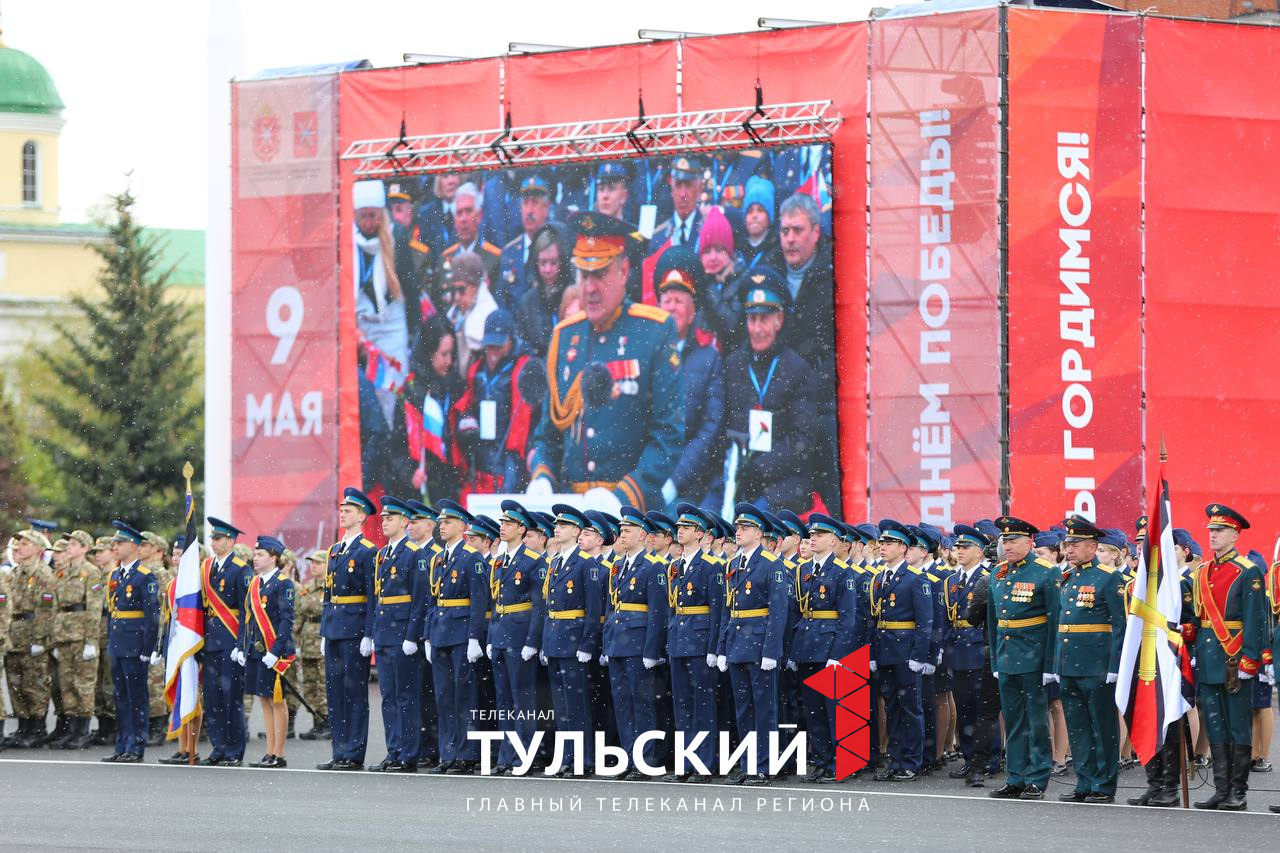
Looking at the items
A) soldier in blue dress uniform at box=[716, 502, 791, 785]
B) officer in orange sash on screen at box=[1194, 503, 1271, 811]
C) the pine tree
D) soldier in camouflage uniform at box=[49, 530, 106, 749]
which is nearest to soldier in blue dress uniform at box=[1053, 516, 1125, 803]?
officer in orange sash on screen at box=[1194, 503, 1271, 811]

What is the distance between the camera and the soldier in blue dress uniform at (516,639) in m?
14.7

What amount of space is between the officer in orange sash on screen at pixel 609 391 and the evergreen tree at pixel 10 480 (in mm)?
22376

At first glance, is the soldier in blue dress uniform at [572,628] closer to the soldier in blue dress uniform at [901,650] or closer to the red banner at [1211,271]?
the soldier in blue dress uniform at [901,650]

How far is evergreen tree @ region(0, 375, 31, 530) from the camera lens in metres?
43.0

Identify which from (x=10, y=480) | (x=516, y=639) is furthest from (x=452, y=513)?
(x=10, y=480)

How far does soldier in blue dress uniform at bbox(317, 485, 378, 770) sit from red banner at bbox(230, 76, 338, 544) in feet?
35.4

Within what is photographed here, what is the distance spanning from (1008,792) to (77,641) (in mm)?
7908

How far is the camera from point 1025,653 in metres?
13.2

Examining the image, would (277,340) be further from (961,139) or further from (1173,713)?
(1173,713)

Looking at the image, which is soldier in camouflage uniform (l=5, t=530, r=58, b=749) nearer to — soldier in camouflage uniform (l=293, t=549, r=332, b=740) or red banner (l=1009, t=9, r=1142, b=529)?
soldier in camouflage uniform (l=293, t=549, r=332, b=740)

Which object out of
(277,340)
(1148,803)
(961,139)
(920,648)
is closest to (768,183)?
(961,139)

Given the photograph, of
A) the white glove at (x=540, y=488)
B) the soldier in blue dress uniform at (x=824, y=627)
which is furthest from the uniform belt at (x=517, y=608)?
the white glove at (x=540, y=488)

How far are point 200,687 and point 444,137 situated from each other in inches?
393

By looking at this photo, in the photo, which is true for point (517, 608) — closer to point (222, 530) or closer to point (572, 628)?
point (572, 628)
